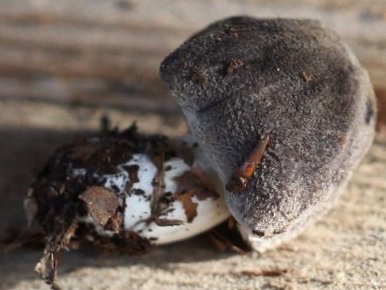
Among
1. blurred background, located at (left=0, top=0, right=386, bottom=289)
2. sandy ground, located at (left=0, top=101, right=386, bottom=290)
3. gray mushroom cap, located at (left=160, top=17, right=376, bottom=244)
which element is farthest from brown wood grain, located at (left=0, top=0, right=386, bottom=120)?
gray mushroom cap, located at (left=160, top=17, right=376, bottom=244)

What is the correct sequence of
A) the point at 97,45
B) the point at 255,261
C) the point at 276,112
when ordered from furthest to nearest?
1. the point at 97,45
2. the point at 255,261
3. the point at 276,112

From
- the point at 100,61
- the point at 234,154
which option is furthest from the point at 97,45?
the point at 234,154

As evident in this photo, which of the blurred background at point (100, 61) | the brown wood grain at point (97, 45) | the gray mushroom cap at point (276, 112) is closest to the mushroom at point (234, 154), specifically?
the gray mushroom cap at point (276, 112)

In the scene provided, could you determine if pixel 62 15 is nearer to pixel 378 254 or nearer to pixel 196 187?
pixel 196 187

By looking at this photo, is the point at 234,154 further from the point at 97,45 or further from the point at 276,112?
the point at 97,45

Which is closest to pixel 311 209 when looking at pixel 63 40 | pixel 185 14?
pixel 185 14

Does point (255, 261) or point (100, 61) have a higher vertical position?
point (100, 61)

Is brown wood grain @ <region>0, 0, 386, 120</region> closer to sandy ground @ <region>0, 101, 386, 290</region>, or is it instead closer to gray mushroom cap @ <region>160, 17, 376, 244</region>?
sandy ground @ <region>0, 101, 386, 290</region>

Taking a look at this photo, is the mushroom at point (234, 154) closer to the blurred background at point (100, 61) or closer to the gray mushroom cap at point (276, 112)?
the gray mushroom cap at point (276, 112)
